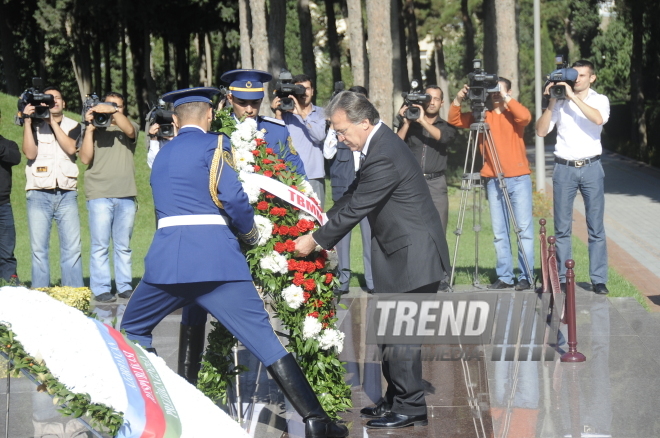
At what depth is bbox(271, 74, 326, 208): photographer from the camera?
9.34 meters

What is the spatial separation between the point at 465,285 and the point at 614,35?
55.5 meters

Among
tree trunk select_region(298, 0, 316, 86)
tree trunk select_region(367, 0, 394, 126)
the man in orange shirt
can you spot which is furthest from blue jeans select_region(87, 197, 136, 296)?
tree trunk select_region(298, 0, 316, 86)

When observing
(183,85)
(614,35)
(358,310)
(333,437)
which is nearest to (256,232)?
(333,437)

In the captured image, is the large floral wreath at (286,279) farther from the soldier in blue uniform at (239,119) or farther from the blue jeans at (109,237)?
the blue jeans at (109,237)

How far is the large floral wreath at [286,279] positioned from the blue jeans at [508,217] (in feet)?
14.2

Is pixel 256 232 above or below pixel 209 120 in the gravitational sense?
below

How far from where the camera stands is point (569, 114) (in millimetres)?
9367

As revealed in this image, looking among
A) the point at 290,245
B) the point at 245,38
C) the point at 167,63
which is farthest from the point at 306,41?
the point at 290,245

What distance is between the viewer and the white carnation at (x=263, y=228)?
557cm

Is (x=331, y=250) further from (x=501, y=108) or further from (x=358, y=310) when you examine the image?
(x=501, y=108)

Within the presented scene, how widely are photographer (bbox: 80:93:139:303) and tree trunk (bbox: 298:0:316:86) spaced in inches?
740

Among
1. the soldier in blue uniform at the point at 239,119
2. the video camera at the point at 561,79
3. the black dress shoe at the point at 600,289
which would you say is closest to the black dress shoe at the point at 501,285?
the black dress shoe at the point at 600,289

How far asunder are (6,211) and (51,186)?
62 cm

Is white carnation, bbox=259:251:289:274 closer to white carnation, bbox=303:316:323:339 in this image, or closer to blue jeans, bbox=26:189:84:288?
white carnation, bbox=303:316:323:339
